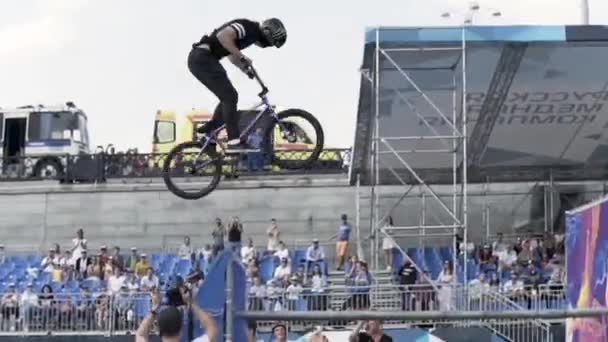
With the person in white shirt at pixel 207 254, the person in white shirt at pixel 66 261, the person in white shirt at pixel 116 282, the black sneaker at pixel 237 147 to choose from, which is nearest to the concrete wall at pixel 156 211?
the person in white shirt at pixel 207 254

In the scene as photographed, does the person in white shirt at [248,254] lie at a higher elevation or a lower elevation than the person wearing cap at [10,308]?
higher

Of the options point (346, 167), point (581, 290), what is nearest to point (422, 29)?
point (581, 290)

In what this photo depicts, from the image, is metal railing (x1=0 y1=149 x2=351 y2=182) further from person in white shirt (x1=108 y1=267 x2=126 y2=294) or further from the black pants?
the black pants

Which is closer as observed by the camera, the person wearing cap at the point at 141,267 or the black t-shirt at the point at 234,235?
the black t-shirt at the point at 234,235

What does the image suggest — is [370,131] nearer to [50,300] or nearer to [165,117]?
[50,300]

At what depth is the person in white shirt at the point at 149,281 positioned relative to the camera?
19969 millimetres

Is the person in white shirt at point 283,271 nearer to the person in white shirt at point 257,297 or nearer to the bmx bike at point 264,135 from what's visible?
the person in white shirt at point 257,297

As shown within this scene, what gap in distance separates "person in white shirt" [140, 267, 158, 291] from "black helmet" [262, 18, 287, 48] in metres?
10.7

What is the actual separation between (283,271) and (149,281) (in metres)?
2.22

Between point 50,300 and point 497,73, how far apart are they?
780 centimetres

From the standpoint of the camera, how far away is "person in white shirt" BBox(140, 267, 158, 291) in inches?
786

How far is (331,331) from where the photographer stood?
692 inches

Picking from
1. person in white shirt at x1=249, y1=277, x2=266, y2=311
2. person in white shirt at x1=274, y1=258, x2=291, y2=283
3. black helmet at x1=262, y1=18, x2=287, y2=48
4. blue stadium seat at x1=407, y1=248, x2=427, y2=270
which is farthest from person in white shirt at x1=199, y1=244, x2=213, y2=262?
black helmet at x1=262, y1=18, x2=287, y2=48

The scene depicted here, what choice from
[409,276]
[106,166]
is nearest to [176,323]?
[409,276]
